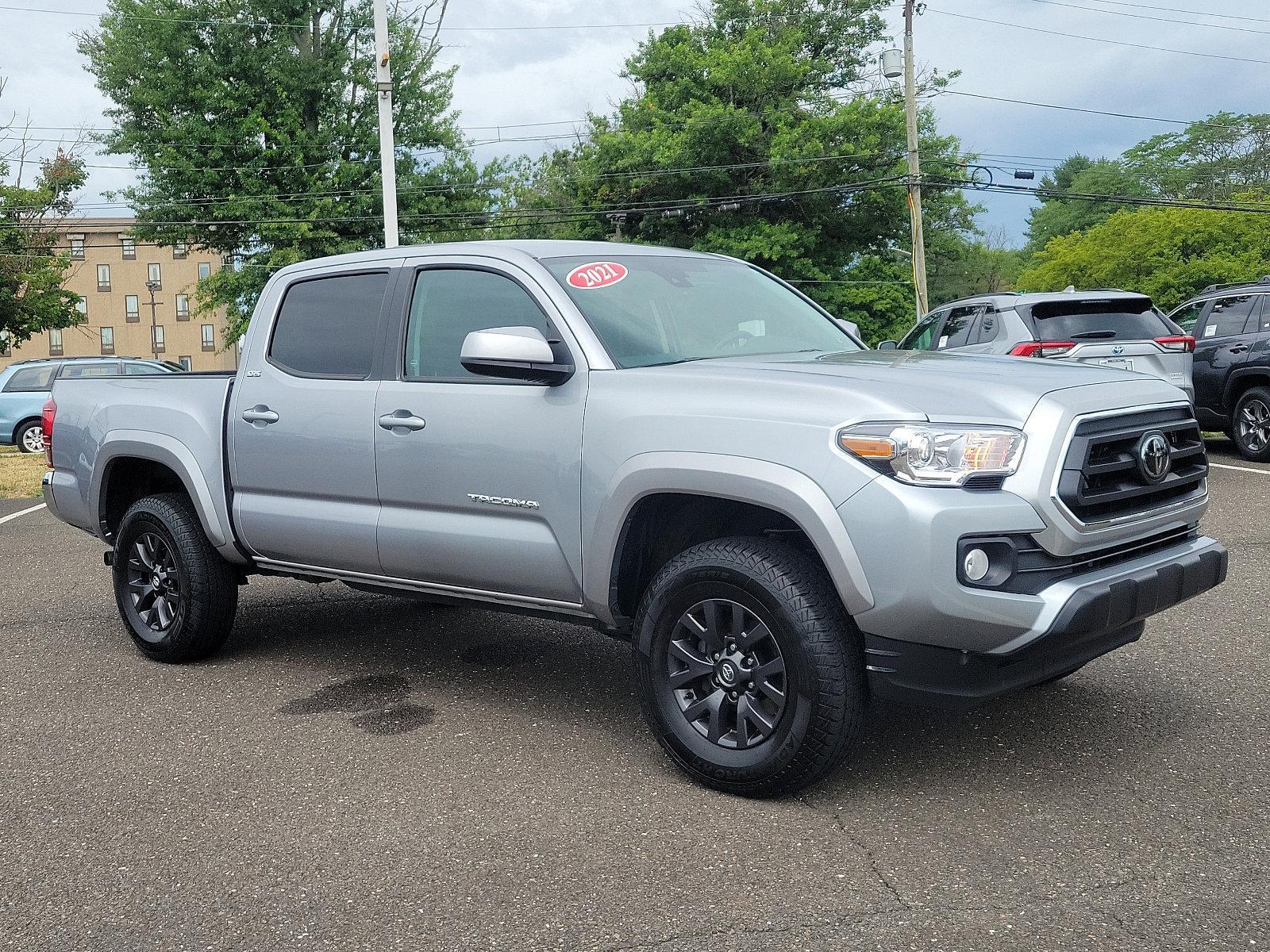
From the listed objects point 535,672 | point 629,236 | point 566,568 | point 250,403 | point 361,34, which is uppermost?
point 361,34

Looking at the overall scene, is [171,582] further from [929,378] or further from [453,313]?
[929,378]

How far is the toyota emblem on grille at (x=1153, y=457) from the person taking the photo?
3975 millimetres

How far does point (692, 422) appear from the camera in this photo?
162 inches

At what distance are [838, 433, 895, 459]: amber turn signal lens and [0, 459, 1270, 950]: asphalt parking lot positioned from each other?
1142 millimetres

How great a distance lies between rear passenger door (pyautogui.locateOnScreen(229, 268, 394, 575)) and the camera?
204 inches

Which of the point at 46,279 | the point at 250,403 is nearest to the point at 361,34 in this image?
the point at 46,279

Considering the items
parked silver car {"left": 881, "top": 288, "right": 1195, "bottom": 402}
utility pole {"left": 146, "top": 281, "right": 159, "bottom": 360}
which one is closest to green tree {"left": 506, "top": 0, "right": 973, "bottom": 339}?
parked silver car {"left": 881, "top": 288, "right": 1195, "bottom": 402}

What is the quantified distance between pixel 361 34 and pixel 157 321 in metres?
68.0

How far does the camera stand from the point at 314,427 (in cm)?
532

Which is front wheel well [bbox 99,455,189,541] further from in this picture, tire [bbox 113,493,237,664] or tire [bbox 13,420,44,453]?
tire [bbox 13,420,44,453]

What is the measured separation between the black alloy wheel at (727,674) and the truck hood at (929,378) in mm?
771

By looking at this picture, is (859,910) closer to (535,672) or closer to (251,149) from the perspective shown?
(535,672)

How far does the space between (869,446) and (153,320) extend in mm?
98287

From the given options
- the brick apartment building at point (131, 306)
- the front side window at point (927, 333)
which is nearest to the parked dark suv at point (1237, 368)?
the front side window at point (927, 333)
